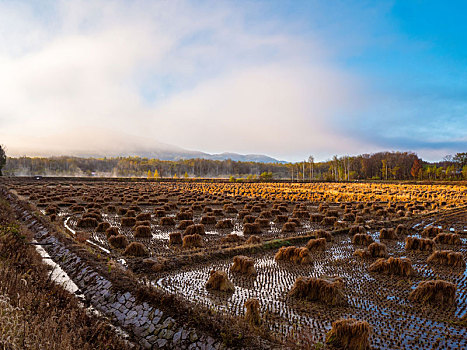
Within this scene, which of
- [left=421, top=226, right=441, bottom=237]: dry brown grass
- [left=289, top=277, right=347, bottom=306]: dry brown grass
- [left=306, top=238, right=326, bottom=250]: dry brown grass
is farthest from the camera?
[left=421, top=226, right=441, bottom=237]: dry brown grass

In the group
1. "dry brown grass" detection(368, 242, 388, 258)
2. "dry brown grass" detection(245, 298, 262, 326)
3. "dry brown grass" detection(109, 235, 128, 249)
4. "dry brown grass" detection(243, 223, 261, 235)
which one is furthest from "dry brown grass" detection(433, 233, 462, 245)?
"dry brown grass" detection(109, 235, 128, 249)

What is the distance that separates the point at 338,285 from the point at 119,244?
10.0 metres

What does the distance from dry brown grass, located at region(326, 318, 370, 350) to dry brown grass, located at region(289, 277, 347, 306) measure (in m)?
1.93

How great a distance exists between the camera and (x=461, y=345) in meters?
6.22

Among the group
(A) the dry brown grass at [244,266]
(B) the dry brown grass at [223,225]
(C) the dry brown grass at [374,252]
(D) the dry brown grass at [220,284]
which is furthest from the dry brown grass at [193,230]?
(C) the dry brown grass at [374,252]

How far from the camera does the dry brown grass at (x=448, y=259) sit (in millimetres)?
12078

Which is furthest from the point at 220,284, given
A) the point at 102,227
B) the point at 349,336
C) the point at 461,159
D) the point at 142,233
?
the point at 461,159

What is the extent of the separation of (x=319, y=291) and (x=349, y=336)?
7.89 feet

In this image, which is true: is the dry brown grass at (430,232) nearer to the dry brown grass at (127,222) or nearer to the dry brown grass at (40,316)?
the dry brown grass at (40,316)

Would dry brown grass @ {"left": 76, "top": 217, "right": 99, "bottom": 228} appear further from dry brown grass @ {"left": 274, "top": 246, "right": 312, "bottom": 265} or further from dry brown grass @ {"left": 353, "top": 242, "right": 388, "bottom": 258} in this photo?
dry brown grass @ {"left": 353, "top": 242, "right": 388, "bottom": 258}

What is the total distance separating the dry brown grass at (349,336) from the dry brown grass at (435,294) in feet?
11.2

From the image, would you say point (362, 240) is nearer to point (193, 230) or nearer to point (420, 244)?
point (420, 244)

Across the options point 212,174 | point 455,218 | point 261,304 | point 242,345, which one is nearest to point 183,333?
point 242,345

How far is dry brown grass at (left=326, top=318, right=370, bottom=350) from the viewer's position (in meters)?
6.03
